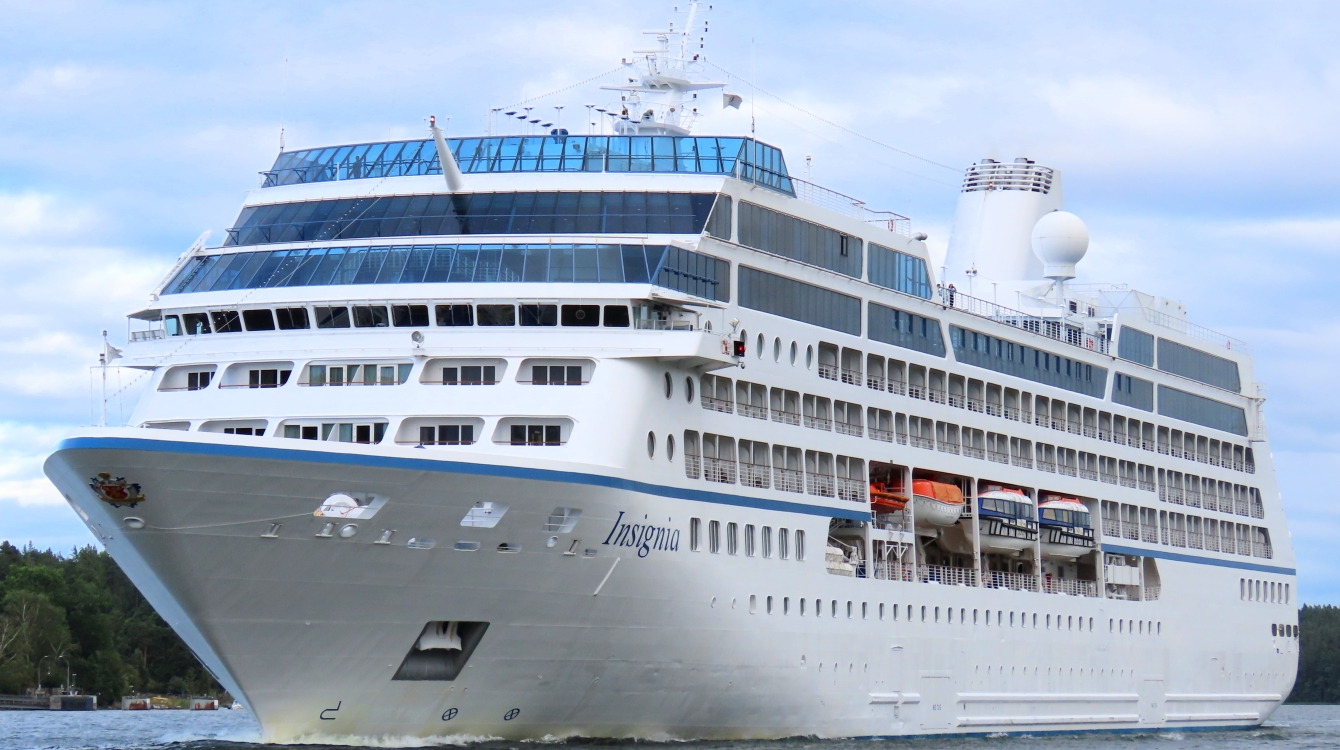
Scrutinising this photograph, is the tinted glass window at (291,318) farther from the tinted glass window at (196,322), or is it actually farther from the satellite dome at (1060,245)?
the satellite dome at (1060,245)

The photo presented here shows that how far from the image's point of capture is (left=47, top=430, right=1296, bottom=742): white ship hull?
1088 inches

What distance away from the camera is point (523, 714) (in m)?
31.6

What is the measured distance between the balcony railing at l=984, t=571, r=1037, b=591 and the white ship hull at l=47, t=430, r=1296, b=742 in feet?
10.8

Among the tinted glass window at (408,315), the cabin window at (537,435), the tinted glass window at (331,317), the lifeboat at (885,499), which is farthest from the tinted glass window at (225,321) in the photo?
the lifeboat at (885,499)

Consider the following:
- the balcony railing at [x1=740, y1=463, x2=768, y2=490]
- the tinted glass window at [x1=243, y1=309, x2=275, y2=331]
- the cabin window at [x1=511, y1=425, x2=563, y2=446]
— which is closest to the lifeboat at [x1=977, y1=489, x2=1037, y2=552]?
the balcony railing at [x1=740, y1=463, x2=768, y2=490]

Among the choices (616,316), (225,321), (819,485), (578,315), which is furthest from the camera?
(819,485)

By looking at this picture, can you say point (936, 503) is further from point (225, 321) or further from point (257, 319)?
point (225, 321)

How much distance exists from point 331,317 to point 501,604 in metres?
6.57

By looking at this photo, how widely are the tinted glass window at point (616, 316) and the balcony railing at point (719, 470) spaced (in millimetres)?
3218

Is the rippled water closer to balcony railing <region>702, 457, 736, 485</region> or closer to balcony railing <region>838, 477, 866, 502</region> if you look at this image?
balcony railing <region>702, 457, 736, 485</region>

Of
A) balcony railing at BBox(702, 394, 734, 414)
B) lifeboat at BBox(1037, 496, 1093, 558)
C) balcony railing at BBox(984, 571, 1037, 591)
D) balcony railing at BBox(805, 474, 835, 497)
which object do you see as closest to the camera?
balcony railing at BBox(702, 394, 734, 414)

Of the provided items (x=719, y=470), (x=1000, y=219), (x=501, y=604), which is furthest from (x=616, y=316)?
(x=1000, y=219)

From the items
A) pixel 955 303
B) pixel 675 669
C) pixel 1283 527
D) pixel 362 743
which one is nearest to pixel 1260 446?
pixel 1283 527

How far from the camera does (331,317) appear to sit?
32.9m
